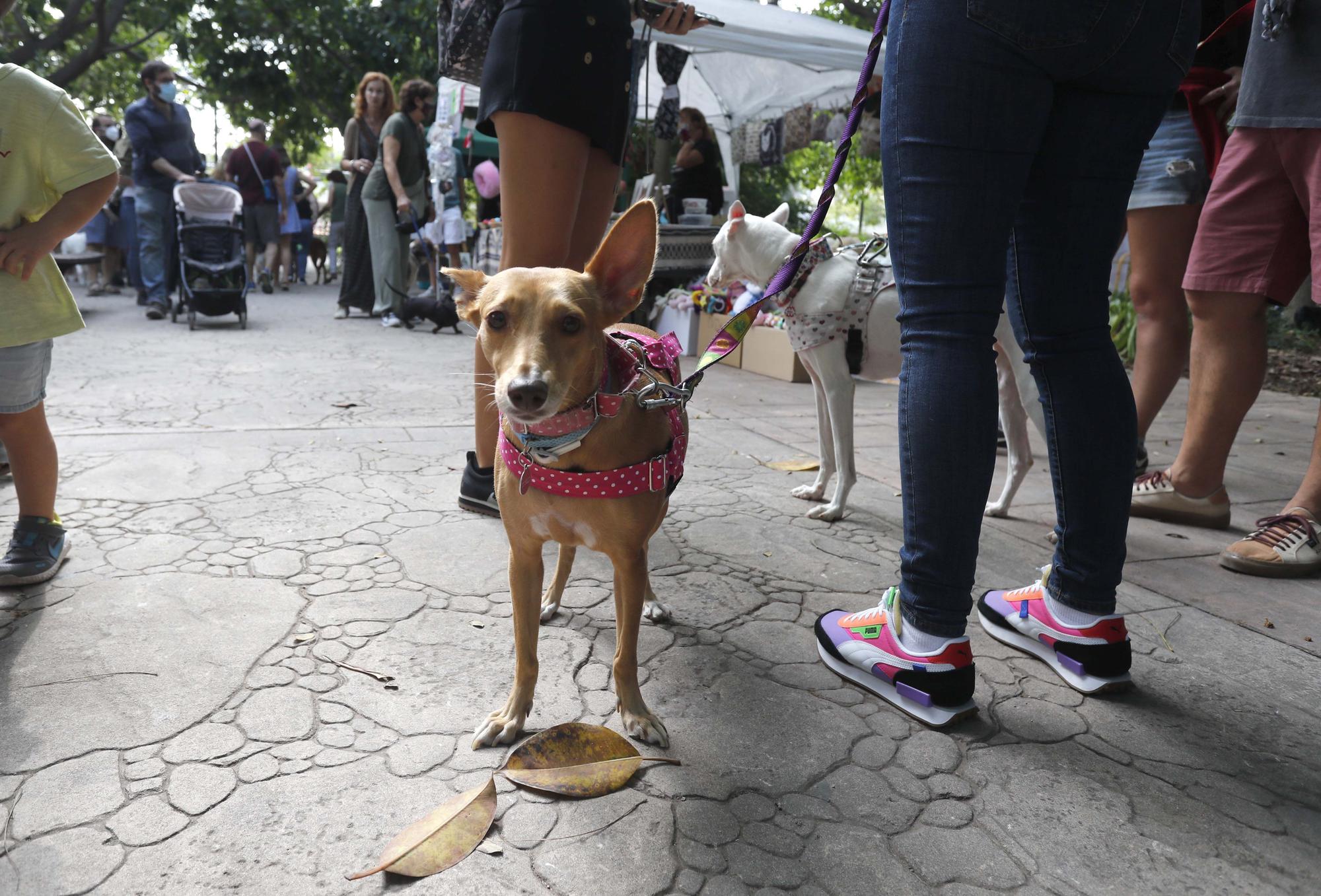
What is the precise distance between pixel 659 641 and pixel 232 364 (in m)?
5.25

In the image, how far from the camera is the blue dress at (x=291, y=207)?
13.6m

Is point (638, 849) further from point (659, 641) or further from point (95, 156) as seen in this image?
point (95, 156)

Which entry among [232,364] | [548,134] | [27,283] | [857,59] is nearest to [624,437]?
[548,134]

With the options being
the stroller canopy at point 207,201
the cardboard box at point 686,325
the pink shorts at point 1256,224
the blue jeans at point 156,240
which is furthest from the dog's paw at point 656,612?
the blue jeans at point 156,240

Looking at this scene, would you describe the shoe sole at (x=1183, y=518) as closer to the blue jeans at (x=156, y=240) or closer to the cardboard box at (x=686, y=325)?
the cardboard box at (x=686, y=325)

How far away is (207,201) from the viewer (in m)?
8.55

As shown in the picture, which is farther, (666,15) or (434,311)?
(434,311)

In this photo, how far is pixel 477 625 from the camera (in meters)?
2.21

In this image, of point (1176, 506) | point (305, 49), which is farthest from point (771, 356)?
point (305, 49)

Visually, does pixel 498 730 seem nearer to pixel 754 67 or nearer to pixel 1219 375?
pixel 1219 375

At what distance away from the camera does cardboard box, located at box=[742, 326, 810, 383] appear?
6449 mm

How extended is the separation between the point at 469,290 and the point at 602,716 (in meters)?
0.97

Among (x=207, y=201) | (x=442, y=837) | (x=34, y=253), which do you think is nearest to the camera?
(x=442, y=837)

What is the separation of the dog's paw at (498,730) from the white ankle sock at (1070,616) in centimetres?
129
